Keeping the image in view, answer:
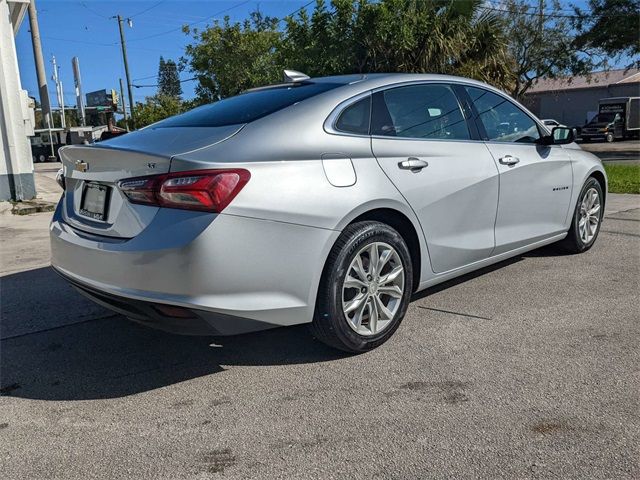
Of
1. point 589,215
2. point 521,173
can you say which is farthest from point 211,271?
point 589,215

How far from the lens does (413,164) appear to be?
11.9ft

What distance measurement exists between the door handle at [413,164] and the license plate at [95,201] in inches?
68.4

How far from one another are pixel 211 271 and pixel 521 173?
111 inches

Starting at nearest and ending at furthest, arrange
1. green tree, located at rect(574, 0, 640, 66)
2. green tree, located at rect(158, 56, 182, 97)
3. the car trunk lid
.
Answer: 1. the car trunk lid
2. green tree, located at rect(574, 0, 640, 66)
3. green tree, located at rect(158, 56, 182, 97)

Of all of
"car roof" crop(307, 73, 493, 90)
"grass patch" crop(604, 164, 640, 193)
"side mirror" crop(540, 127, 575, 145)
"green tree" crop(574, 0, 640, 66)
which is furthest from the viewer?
"green tree" crop(574, 0, 640, 66)

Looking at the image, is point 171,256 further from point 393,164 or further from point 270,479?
point 393,164

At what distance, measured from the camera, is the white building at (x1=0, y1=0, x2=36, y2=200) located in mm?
10938

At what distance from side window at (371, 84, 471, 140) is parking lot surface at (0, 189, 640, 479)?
1285mm

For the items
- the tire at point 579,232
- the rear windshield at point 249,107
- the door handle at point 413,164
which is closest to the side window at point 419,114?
the door handle at point 413,164

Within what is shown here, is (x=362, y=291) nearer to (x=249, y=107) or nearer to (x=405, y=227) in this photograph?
(x=405, y=227)

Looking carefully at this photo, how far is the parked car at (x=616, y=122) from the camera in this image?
36344mm

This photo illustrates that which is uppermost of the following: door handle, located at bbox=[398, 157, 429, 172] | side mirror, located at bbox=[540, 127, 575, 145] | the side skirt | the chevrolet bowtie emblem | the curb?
the chevrolet bowtie emblem

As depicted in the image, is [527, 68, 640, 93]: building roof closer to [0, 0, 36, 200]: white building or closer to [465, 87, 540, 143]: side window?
[0, 0, 36, 200]: white building

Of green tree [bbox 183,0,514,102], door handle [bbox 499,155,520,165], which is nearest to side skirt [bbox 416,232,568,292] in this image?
door handle [bbox 499,155,520,165]
